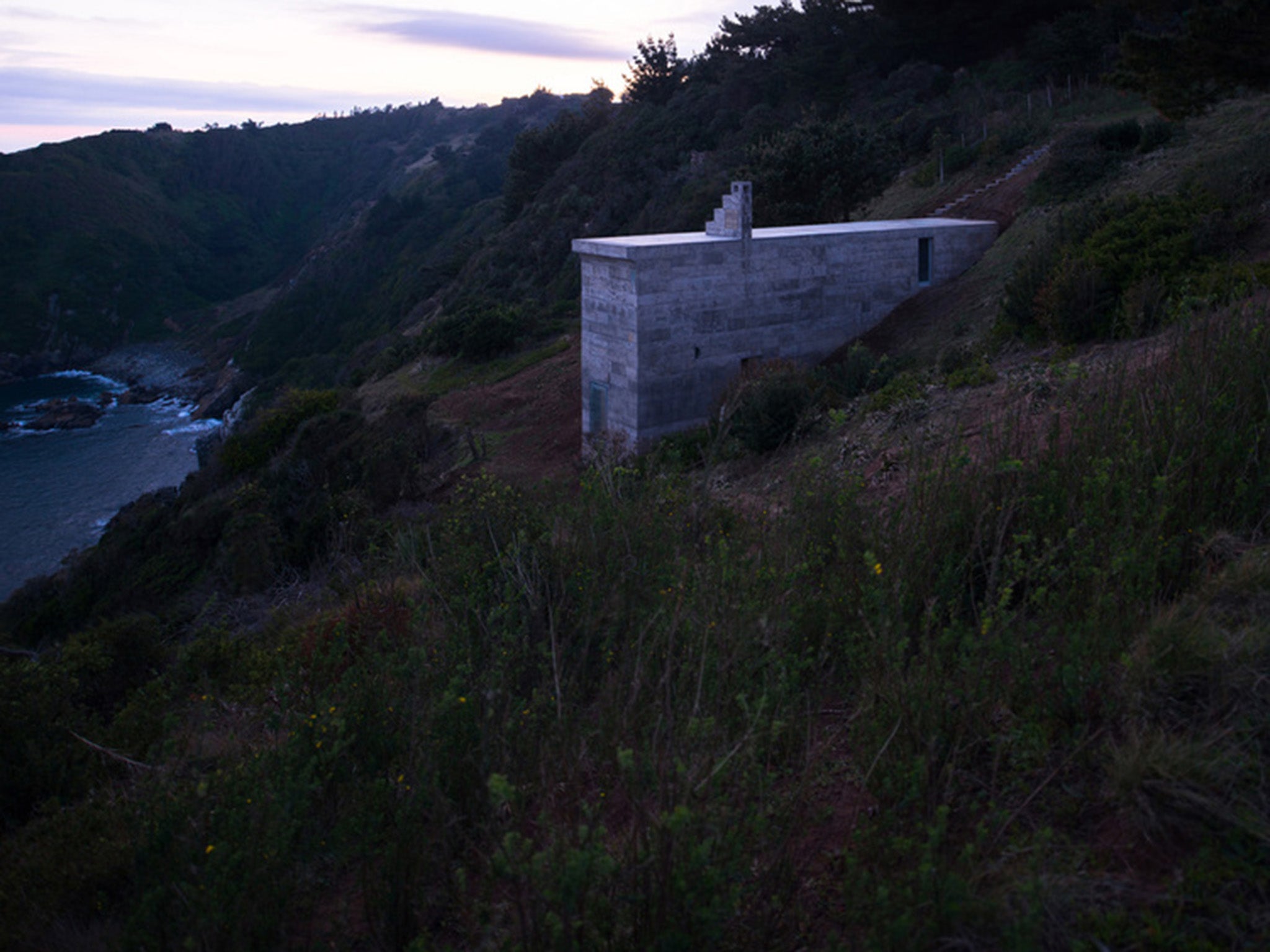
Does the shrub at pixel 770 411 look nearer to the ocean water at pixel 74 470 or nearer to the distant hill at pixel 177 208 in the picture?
the ocean water at pixel 74 470

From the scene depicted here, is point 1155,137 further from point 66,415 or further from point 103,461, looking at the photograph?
point 66,415

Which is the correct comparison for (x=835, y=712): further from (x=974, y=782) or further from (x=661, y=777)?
(x=661, y=777)

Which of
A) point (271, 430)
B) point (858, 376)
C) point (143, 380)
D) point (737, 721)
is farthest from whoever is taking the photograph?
point (143, 380)

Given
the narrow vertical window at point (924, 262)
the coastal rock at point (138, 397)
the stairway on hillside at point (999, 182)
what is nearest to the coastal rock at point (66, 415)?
the coastal rock at point (138, 397)

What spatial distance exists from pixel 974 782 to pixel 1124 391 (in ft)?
8.91

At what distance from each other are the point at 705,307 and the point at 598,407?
247 cm

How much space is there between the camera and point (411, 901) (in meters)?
2.51

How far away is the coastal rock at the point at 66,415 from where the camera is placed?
39500mm

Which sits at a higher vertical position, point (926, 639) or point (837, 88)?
point (837, 88)

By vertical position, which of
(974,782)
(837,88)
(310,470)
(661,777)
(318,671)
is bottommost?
(310,470)

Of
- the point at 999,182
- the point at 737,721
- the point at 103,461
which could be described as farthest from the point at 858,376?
the point at 103,461

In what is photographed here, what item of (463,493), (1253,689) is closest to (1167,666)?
(1253,689)

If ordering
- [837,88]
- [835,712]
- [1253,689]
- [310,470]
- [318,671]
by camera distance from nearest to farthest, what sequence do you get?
[1253,689] → [835,712] → [318,671] → [310,470] → [837,88]

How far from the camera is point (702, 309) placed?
48.2 ft
